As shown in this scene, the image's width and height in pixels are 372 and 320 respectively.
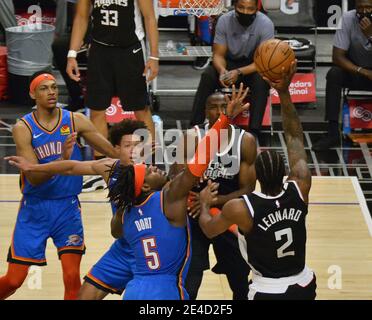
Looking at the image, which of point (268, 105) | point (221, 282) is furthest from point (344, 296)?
point (268, 105)

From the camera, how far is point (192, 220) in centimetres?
650

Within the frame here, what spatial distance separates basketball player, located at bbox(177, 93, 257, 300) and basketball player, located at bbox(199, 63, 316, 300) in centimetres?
83

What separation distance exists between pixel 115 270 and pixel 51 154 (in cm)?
99

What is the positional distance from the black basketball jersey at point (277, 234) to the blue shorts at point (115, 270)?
0.92m

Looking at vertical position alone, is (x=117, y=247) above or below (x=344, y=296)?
above

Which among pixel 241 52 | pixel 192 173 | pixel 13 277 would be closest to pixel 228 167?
pixel 192 173

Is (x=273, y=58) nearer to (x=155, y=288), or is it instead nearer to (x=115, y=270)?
(x=115, y=270)

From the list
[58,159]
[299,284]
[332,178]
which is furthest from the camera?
[332,178]

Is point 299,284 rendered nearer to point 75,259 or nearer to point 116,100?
point 75,259

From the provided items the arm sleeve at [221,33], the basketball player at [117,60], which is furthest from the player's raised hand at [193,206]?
the arm sleeve at [221,33]

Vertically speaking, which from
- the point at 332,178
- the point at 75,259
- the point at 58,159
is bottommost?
the point at 332,178

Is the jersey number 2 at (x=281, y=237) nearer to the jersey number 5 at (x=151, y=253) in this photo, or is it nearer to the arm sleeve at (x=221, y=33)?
the jersey number 5 at (x=151, y=253)

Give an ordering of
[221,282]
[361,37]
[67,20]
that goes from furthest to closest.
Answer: [67,20], [361,37], [221,282]

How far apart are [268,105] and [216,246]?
4300 millimetres
